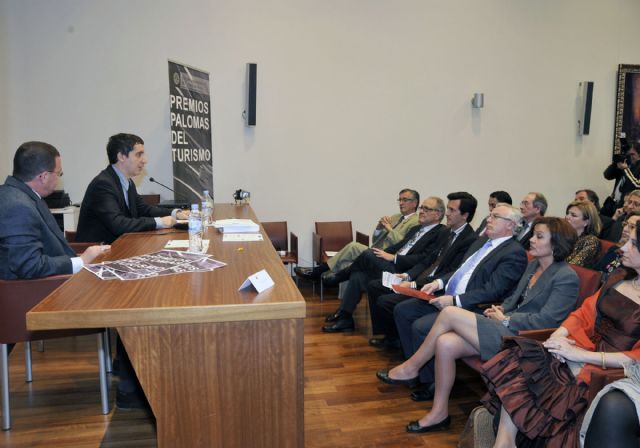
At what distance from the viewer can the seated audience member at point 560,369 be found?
2182mm

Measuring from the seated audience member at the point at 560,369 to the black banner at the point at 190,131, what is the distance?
10.4 feet

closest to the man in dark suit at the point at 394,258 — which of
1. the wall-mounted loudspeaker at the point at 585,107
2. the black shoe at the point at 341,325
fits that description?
the black shoe at the point at 341,325

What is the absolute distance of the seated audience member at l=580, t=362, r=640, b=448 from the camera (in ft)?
6.54

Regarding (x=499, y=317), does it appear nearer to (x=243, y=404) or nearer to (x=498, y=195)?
(x=243, y=404)

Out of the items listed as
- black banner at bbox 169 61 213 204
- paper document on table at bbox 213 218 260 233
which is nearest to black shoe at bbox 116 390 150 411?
paper document on table at bbox 213 218 260 233

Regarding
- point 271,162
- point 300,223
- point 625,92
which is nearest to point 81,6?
point 271,162

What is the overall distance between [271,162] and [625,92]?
4724 millimetres

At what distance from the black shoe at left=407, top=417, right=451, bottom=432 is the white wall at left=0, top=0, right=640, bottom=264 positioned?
3622mm

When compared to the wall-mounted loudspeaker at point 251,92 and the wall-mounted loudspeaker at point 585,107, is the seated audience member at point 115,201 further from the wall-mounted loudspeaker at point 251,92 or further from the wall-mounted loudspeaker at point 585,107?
the wall-mounted loudspeaker at point 585,107

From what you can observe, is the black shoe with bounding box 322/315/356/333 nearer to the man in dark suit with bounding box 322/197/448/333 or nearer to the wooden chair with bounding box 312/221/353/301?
the man in dark suit with bounding box 322/197/448/333

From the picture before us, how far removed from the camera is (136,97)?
18.6ft

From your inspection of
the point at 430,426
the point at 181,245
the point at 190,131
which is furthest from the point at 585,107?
the point at 181,245

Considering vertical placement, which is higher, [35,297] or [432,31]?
[432,31]

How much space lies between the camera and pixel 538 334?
2.61 metres
